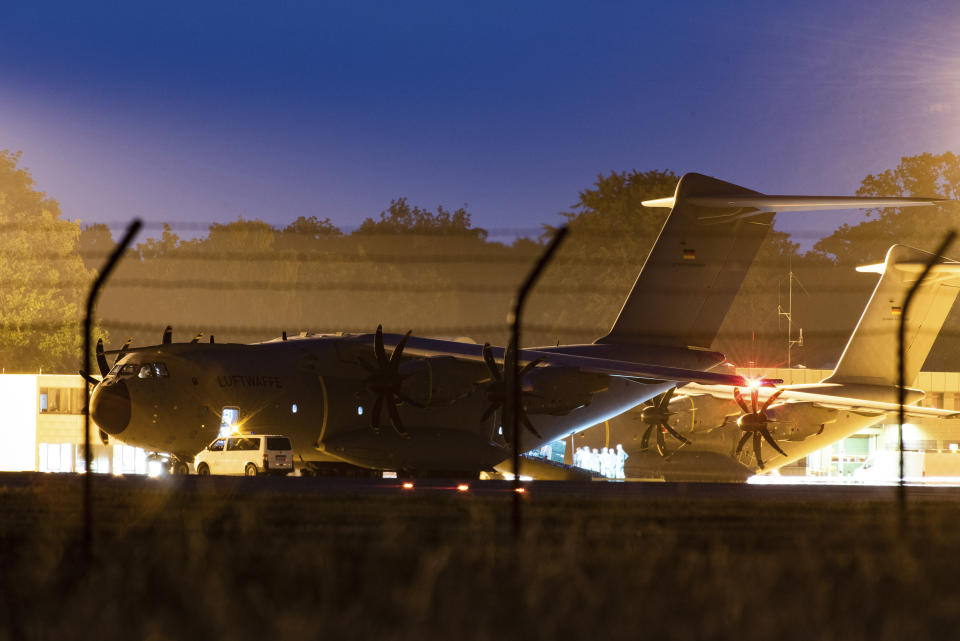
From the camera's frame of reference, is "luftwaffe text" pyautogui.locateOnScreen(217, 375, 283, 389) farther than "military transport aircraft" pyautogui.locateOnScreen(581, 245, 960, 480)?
No

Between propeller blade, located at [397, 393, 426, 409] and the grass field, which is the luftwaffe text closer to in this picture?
propeller blade, located at [397, 393, 426, 409]

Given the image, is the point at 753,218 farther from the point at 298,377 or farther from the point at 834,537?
the point at 834,537

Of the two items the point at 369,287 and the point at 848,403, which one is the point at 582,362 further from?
the point at 369,287

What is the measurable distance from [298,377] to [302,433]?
1.33 metres

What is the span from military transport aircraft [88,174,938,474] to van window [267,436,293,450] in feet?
0.75

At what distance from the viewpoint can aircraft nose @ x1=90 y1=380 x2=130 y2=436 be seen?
27734 millimetres

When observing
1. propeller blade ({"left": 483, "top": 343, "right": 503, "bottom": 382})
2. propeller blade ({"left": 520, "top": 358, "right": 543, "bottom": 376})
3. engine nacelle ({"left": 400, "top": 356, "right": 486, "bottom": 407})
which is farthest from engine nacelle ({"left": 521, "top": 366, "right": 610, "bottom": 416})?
propeller blade ({"left": 520, "top": 358, "right": 543, "bottom": 376})

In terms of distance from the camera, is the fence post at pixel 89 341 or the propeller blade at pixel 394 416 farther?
the propeller blade at pixel 394 416

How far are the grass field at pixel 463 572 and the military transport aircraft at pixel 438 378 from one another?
8825mm

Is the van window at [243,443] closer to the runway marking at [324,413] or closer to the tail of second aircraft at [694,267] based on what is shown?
the runway marking at [324,413]

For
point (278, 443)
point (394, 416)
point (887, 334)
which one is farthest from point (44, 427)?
point (887, 334)

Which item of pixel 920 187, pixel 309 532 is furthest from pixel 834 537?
pixel 920 187

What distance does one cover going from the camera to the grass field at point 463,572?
8812mm

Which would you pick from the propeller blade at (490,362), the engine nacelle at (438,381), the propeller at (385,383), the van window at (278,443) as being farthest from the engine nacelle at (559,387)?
the van window at (278,443)
